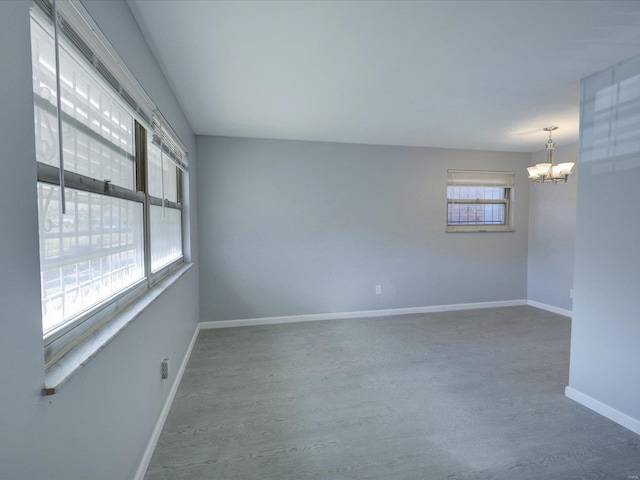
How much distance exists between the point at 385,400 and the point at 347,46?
245cm

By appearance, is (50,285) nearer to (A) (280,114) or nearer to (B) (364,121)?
(A) (280,114)

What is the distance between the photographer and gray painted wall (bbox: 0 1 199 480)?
691mm

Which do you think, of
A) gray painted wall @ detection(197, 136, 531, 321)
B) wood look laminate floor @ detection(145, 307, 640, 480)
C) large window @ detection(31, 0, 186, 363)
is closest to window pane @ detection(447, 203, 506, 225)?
gray painted wall @ detection(197, 136, 531, 321)

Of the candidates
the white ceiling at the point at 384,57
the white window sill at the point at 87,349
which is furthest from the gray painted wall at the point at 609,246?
the white window sill at the point at 87,349

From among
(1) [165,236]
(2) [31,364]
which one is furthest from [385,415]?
(1) [165,236]

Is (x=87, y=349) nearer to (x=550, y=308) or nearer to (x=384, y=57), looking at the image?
(x=384, y=57)

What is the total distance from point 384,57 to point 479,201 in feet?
11.4

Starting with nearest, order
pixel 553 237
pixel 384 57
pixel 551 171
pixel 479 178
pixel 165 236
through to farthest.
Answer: pixel 384 57 → pixel 165 236 → pixel 551 171 → pixel 553 237 → pixel 479 178

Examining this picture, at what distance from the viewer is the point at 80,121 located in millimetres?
1157

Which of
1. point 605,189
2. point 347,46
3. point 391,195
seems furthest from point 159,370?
point 391,195

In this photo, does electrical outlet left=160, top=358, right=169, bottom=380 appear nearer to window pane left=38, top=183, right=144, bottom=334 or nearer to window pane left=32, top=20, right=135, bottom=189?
window pane left=38, top=183, right=144, bottom=334

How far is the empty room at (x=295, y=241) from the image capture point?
0.96 m

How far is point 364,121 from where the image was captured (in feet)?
10.7

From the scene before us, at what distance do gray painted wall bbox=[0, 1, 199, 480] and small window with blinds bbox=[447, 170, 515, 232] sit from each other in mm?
4341
